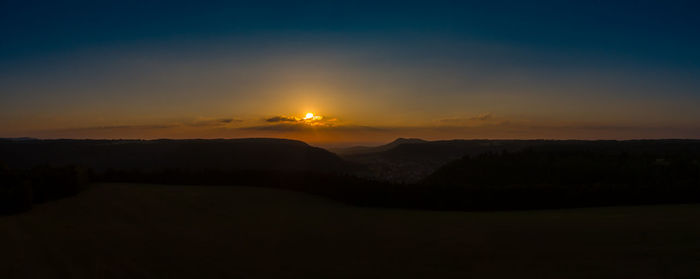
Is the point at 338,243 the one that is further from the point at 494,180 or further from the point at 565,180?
the point at 494,180

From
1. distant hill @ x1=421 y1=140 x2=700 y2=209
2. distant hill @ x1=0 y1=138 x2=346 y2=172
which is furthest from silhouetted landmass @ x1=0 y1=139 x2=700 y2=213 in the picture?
distant hill @ x1=0 y1=138 x2=346 y2=172

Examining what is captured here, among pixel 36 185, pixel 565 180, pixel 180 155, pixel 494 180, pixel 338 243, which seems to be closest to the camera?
pixel 338 243

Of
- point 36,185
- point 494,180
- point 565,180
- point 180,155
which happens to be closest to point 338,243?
point 36,185

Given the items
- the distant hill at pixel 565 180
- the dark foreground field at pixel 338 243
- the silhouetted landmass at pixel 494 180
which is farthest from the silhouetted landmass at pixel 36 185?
the distant hill at pixel 565 180

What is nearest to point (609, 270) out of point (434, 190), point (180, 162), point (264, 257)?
point (264, 257)

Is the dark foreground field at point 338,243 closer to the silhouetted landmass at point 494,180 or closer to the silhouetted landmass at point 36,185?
the silhouetted landmass at point 36,185

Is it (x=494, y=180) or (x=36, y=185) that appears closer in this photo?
(x=36, y=185)
